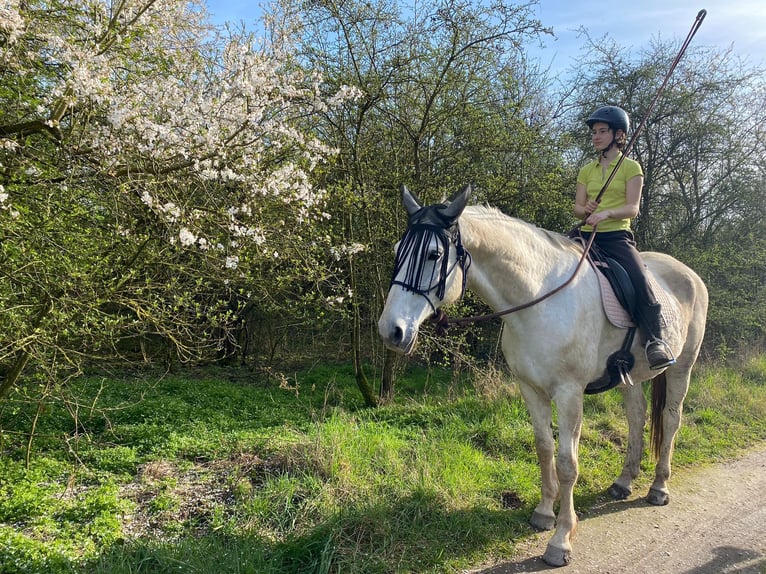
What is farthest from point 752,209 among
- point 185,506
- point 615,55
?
point 185,506

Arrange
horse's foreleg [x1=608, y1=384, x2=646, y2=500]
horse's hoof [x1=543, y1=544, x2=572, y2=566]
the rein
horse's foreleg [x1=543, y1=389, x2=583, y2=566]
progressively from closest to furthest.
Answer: the rein → horse's hoof [x1=543, y1=544, x2=572, y2=566] → horse's foreleg [x1=543, y1=389, x2=583, y2=566] → horse's foreleg [x1=608, y1=384, x2=646, y2=500]

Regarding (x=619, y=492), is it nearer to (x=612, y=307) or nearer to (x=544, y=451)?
(x=544, y=451)

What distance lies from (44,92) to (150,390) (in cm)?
600

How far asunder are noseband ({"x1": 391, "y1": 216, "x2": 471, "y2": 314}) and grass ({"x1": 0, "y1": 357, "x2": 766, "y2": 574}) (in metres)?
1.69

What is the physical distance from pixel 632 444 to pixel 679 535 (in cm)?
106

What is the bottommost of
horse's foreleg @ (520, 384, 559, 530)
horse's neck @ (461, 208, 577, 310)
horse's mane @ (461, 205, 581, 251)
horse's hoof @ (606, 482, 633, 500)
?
horse's hoof @ (606, 482, 633, 500)

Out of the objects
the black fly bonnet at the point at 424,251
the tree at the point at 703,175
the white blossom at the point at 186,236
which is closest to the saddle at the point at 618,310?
the black fly bonnet at the point at 424,251

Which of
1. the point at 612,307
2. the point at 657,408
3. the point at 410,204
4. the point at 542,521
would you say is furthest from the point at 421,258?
the point at 657,408

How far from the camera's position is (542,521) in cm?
363

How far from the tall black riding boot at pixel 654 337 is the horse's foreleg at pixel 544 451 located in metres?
0.86

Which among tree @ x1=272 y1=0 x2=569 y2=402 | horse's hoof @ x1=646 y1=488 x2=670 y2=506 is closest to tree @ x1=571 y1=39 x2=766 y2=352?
tree @ x1=272 y1=0 x2=569 y2=402

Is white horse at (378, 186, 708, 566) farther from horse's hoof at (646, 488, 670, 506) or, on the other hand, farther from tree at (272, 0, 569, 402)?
tree at (272, 0, 569, 402)

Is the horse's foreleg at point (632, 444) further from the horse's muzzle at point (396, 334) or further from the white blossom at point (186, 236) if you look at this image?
the white blossom at point (186, 236)

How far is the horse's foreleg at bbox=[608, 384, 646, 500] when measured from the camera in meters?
4.22
